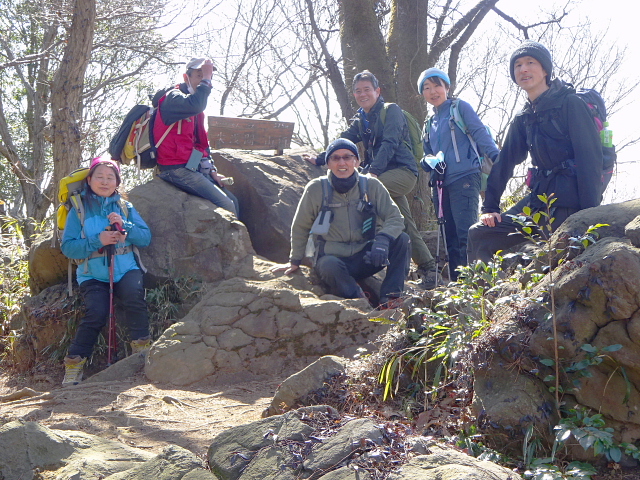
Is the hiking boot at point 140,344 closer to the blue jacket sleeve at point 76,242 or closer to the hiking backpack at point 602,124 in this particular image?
the blue jacket sleeve at point 76,242

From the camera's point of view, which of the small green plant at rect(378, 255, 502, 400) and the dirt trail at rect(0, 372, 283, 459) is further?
the dirt trail at rect(0, 372, 283, 459)

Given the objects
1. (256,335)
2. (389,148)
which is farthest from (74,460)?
(389,148)

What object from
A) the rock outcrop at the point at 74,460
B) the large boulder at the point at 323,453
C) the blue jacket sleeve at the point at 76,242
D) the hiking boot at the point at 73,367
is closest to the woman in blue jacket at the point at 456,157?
the blue jacket sleeve at the point at 76,242

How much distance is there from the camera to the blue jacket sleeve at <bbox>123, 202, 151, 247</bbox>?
5.96m

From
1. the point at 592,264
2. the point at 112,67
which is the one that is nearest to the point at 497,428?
the point at 592,264

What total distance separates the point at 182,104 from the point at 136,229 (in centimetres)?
147

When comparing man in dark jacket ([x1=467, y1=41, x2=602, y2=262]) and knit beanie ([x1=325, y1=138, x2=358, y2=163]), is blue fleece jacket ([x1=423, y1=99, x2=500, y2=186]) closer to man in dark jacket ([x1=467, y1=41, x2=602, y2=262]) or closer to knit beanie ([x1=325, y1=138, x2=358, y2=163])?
knit beanie ([x1=325, y1=138, x2=358, y2=163])

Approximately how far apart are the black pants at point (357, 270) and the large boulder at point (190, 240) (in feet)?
3.10

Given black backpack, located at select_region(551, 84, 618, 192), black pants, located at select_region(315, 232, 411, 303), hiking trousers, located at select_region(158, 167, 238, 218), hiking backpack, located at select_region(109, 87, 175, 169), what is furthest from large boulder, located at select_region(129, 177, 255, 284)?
black backpack, located at select_region(551, 84, 618, 192)

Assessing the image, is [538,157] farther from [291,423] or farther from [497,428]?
[291,423]

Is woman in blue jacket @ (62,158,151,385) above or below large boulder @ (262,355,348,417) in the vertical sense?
above

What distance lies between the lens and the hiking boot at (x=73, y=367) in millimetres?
5594

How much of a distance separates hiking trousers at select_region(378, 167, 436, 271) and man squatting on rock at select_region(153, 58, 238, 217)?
5.77ft

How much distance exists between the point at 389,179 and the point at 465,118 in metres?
1.11
